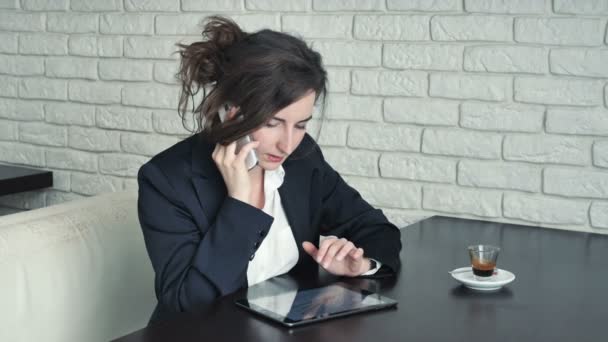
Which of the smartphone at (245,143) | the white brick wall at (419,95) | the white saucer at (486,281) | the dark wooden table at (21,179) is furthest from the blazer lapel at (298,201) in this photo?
the dark wooden table at (21,179)

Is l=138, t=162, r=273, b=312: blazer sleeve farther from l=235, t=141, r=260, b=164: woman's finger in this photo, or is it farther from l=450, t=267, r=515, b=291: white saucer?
l=450, t=267, r=515, b=291: white saucer

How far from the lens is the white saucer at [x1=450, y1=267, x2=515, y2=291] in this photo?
1.36 m

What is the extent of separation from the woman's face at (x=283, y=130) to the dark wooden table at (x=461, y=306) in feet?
0.75

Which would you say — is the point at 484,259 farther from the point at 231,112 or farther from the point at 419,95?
the point at 419,95

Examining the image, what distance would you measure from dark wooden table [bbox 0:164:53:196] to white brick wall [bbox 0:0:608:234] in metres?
0.12

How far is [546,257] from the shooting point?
1.59 meters

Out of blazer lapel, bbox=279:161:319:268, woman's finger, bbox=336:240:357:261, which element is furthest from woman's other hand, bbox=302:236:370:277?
blazer lapel, bbox=279:161:319:268

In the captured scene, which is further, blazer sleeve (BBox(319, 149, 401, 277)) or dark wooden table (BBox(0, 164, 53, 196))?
dark wooden table (BBox(0, 164, 53, 196))

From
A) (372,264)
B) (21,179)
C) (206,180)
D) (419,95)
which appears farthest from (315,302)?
(21,179)

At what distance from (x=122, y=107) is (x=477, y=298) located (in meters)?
1.63

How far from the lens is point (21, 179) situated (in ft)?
8.71

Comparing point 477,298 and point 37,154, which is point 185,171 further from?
point 37,154

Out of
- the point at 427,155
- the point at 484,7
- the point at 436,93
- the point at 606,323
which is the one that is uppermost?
the point at 484,7

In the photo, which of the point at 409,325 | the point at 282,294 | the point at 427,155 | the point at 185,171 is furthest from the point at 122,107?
the point at 409,325
